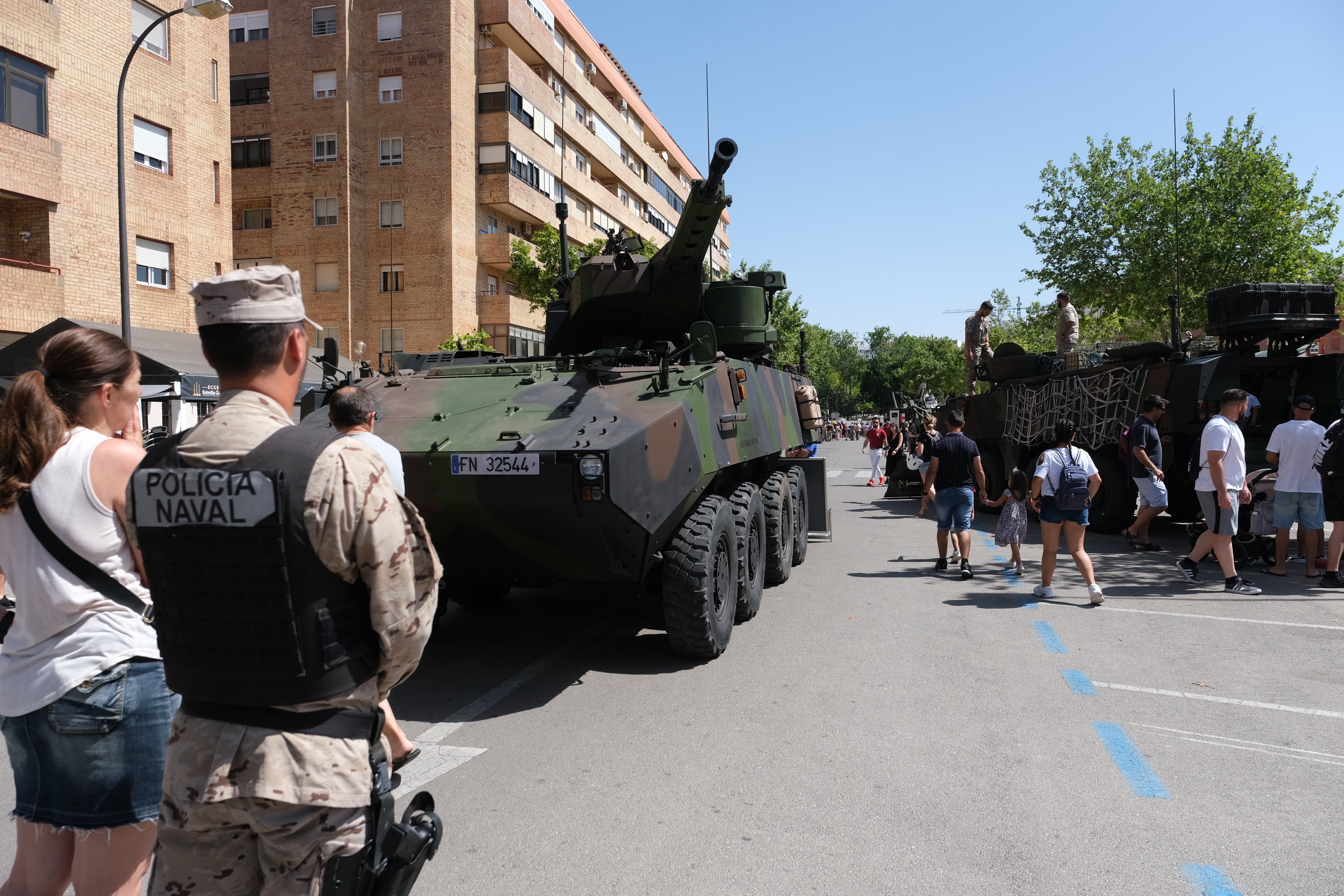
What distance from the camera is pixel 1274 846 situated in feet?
11.7

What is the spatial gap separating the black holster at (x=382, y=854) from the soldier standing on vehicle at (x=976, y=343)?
1441 cm

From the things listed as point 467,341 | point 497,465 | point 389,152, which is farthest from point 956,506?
point 389,152

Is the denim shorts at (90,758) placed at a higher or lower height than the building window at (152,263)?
lower

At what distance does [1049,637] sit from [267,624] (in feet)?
20.2

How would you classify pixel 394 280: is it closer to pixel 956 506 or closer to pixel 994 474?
pixel 994 474

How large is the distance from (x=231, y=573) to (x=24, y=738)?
1.00 metres

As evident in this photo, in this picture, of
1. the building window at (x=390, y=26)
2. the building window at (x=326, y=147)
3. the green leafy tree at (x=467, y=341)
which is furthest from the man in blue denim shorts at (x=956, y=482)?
the building window at (x=390, y=26)

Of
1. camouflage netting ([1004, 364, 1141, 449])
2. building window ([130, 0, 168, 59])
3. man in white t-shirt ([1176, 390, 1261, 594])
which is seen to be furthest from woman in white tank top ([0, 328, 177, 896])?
building window ([130, 0, 168, 59])

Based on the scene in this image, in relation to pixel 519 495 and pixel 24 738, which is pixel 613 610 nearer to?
pixel 519 495

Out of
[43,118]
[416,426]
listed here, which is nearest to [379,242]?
[43,118]

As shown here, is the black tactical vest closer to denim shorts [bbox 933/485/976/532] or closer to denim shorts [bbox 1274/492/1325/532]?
denim shorts [bbox 933/485/976/532]

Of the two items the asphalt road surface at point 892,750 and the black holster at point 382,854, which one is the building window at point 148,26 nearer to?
the asphalt road surface at point 892,750

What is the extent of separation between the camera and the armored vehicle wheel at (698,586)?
5918 mm

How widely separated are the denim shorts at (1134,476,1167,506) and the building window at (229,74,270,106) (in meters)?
30.4
